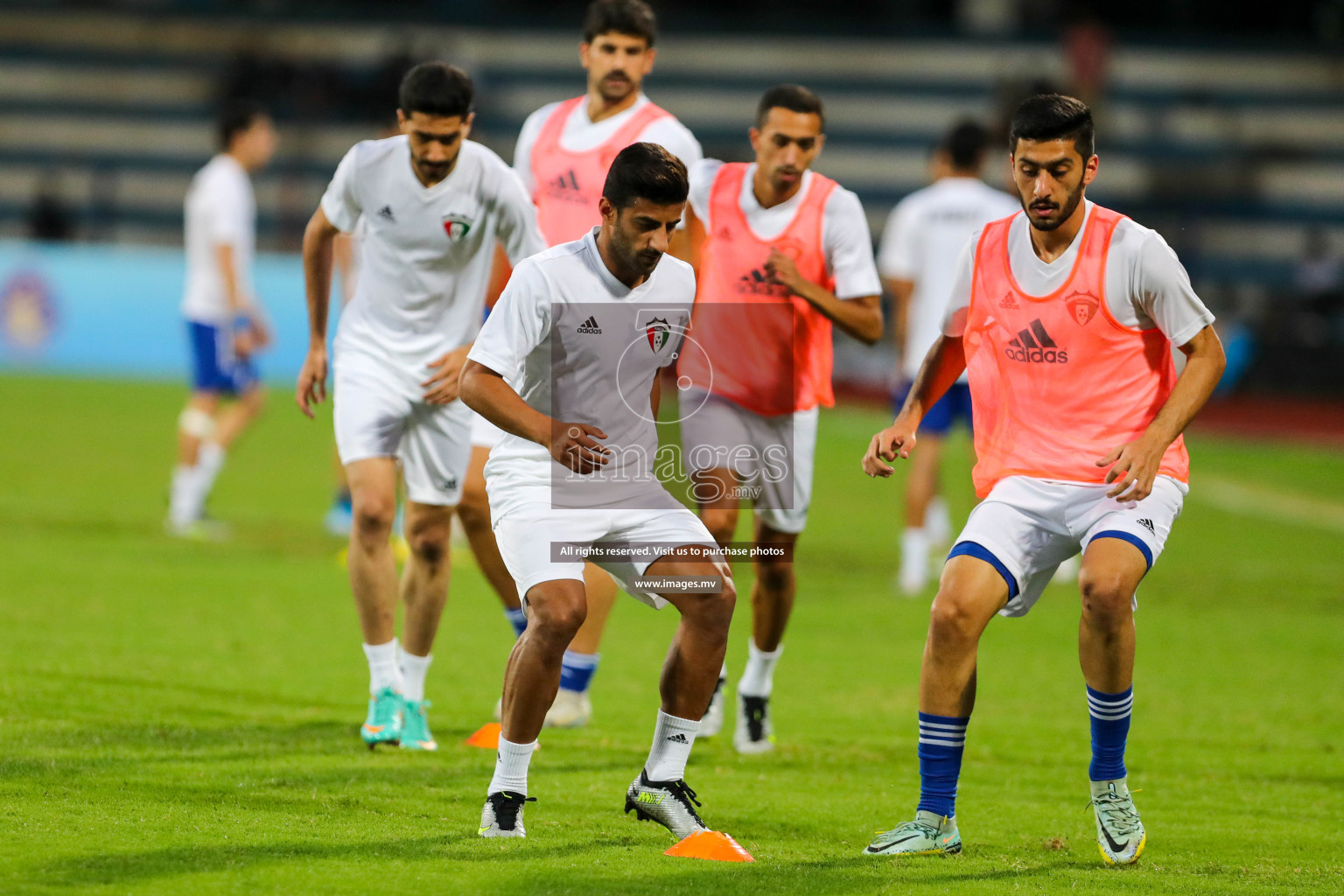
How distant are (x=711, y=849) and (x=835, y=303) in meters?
2.42

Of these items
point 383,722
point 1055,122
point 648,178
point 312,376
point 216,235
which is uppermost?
point 1055,122

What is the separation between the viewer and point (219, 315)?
11344mm

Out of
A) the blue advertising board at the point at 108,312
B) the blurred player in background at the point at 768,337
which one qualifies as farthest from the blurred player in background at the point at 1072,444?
Answer: the blue advertising board at the point at 108,312

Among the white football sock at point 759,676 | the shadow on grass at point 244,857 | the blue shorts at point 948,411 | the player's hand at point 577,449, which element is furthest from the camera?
the blue shorts at point 948,411

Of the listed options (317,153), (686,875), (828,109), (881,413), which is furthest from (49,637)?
(828,109)

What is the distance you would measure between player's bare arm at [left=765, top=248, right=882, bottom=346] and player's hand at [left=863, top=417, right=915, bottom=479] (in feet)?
4.16

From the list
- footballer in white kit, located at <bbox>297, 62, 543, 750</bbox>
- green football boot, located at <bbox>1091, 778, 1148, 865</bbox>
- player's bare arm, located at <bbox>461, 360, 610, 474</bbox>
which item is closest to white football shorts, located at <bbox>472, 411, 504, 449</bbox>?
footballer in white kit, located at <bbox>297, 62, 543, 750</bbox>

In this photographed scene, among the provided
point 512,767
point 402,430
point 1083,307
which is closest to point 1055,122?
point 1083,307

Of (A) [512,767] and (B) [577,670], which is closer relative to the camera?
(A) [512,767]

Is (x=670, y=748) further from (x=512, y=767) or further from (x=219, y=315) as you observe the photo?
(x=219, y=315)

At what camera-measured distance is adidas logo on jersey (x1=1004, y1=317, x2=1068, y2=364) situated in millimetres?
4785

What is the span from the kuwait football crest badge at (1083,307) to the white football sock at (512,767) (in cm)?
202

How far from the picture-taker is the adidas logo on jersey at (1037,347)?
15.7 feet

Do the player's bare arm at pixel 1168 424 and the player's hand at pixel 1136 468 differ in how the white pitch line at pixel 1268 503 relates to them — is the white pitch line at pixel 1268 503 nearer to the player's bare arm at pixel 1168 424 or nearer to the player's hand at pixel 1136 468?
the player's bare arm at pixel 1168 424
